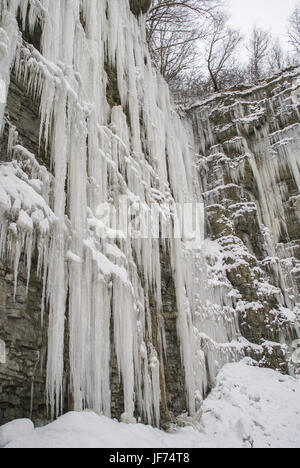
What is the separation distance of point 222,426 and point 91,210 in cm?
386

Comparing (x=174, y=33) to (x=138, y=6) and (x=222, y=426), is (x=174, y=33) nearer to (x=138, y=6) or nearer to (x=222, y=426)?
(x=138, y=6)

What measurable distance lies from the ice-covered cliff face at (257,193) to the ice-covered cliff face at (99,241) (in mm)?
141

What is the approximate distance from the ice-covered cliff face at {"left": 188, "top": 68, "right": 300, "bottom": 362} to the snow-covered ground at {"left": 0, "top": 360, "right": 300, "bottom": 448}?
139 cm

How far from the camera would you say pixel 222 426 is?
19.6 ft

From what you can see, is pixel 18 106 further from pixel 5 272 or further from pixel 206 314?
pixel 206 314

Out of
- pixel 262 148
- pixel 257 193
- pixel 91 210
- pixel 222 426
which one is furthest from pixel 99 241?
pixel 262 148

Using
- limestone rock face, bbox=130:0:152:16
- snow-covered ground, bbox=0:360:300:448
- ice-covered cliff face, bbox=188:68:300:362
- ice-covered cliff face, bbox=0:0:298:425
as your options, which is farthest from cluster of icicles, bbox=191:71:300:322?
limestone rock face, bbox=130:0:152:16

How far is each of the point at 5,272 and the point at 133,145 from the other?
161 inches

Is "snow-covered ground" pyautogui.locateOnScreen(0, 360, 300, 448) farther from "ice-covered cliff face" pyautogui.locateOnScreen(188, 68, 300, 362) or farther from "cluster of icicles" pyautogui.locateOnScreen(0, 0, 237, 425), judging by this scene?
"ice-covered cliff face" pyautogui.locateOnScreen(188, 68, 300, 362)

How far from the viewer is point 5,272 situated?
3.66 meters

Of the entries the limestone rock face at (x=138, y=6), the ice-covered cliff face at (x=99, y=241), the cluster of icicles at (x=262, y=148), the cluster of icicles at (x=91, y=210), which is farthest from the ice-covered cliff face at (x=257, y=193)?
the limestone rock face at (x=138, y=6)

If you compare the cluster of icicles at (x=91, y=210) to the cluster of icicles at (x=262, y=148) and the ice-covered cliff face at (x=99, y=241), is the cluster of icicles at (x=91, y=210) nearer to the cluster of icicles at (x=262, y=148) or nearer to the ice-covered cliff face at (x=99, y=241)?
the ice-covered cliff face at (x=99, y=241)
